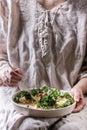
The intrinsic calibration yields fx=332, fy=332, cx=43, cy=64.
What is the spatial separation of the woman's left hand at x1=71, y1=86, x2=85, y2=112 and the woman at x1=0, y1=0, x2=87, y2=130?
36 mm

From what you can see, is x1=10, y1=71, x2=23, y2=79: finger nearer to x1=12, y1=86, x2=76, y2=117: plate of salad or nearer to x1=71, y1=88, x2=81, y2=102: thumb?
x1=12, y1=86, x2=76, y2=117: plate of salad

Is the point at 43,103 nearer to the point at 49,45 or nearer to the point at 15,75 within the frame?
the point at 15,75

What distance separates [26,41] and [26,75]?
0.16m

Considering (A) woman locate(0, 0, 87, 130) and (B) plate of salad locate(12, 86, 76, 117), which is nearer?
(B) plate of salad locate(12, 86, 76, 117)

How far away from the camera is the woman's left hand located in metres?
1.30

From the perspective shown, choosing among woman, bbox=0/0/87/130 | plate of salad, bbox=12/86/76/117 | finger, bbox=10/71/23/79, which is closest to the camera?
plate of salad, bbox=12/86/76/117

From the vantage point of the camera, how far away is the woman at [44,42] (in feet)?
4.78

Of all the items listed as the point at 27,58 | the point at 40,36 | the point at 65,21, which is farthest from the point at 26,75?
the point at 65,21

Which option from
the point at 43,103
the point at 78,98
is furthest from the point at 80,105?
the point at 43,103

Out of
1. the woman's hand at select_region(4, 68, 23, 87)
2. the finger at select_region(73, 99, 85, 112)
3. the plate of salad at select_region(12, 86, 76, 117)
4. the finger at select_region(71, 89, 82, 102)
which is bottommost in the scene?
the finger at select_region(73, 99, 85, 112)

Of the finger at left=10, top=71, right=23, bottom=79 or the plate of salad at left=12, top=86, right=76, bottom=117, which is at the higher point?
the finger at left=10, top=71, right=23, bottom=79

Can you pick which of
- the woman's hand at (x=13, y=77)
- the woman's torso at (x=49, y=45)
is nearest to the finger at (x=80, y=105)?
the woman's torso at (x=49, y=45)

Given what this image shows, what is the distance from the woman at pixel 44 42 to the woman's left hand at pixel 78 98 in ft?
0.12

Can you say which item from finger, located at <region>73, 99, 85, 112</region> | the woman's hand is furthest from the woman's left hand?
the woman's hand
